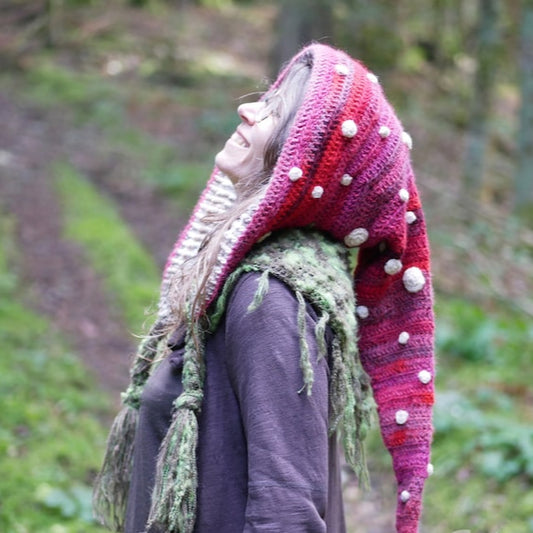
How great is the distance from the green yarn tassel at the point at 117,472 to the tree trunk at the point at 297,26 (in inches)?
371

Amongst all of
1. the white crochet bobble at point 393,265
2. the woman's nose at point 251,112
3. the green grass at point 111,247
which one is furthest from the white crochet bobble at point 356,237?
the green grass at point 111,247

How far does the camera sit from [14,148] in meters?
10.7

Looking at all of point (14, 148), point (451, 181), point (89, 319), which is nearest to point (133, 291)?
point (89, 319)

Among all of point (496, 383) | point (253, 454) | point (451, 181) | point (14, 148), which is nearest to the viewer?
point (253, 454)

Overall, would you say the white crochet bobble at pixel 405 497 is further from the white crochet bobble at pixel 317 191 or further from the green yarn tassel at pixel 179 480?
the white crochet bobble at pixel 317 191

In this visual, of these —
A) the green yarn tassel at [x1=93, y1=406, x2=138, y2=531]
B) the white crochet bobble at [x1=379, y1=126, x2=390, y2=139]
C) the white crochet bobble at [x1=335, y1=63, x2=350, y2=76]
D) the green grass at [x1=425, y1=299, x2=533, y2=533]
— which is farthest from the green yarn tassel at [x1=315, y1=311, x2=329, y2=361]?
the green grass at [x1=425, y1=299, x2=533, y2=533]

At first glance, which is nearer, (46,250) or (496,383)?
(496,383)

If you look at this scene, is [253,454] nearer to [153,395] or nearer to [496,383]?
[153,395]

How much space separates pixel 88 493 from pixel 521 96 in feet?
23.9

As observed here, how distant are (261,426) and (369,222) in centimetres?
56

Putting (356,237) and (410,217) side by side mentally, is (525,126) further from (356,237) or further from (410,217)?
(356,237)

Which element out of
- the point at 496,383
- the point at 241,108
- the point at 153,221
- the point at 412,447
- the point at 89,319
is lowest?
the point at 412,447

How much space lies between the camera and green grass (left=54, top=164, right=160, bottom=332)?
680 centimetres

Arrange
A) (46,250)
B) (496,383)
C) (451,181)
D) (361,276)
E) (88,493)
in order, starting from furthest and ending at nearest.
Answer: (451,181) < (46,250) < (496,383) < (88,493) < (361,276)
